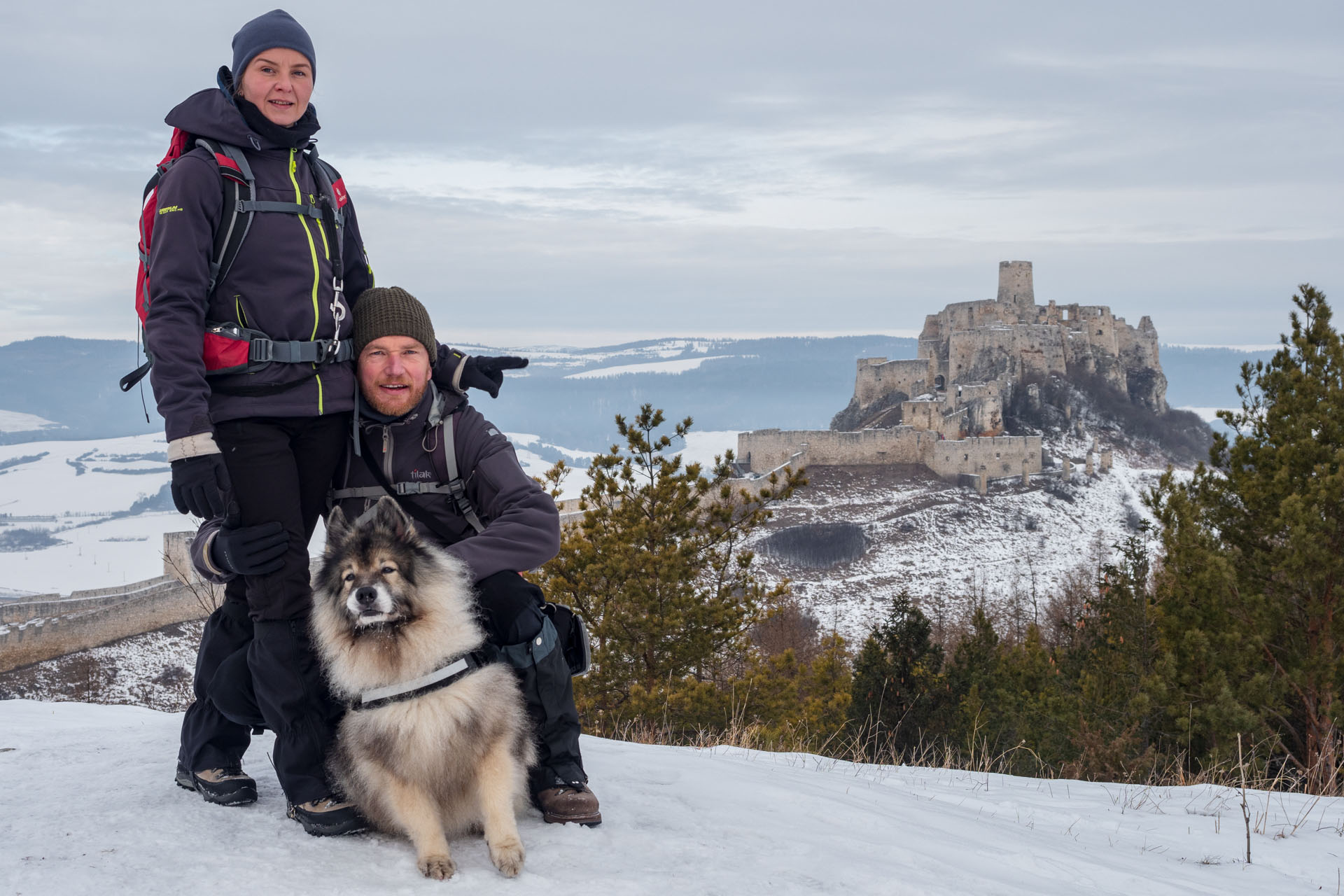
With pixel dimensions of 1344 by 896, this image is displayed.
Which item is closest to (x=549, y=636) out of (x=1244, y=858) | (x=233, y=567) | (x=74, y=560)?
(x=233, y=567)

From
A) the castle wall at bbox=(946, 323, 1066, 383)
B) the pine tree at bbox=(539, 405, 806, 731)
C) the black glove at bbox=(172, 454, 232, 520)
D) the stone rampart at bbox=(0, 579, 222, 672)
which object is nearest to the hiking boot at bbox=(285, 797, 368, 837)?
the black glove at bbox=(172, 454, 232, 520)

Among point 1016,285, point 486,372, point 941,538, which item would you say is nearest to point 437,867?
point 486,372

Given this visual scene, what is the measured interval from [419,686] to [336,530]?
1.61 feet

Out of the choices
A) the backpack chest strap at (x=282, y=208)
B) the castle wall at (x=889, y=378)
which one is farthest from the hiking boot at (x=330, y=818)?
the castle wall at (x=889, y=378)

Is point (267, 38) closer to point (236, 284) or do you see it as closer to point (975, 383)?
point (236, 284)

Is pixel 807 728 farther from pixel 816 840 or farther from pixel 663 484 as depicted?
pixel 816 840

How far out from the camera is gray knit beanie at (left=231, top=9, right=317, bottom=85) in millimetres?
3256

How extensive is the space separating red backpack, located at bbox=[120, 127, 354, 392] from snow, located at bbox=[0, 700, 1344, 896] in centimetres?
140

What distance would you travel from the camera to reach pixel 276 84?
3.28 metres

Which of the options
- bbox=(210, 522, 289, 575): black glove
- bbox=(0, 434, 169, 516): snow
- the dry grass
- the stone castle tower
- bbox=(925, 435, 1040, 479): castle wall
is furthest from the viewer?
bbox=(0, 434, 169, 516): snow

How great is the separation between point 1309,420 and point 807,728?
6451 mm

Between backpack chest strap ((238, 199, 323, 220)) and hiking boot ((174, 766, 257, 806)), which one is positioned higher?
backpack chest strap ((238, 199, 323, 220))

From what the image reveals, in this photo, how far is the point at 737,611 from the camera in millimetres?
11930

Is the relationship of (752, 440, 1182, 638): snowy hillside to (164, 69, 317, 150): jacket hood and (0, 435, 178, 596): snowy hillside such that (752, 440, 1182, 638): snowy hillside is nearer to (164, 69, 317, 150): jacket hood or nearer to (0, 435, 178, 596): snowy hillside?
(164, 69, 317, 150): jacket hood
